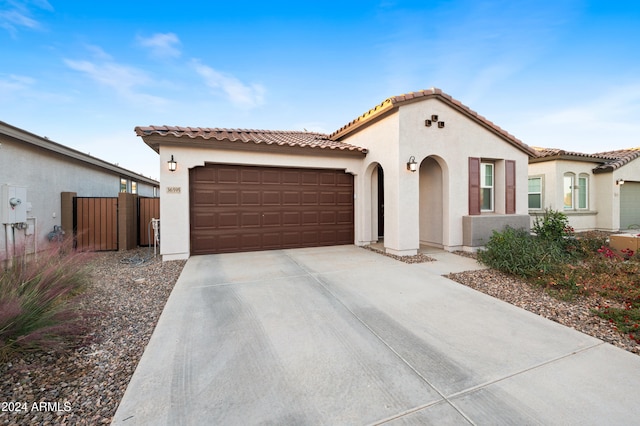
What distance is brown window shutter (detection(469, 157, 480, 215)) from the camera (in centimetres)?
764

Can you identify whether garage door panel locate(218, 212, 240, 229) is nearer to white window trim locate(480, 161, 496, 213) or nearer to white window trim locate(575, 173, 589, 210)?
white window trim locate(480, 161, 496, 213)

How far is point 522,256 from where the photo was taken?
205 inches

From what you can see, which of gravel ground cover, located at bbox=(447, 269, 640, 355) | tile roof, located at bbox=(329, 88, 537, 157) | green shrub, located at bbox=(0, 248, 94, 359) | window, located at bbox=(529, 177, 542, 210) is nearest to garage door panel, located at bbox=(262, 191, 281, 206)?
tile roof, located at bbox=(329, 88, 537, 157)

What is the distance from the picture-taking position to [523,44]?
26.7 feet

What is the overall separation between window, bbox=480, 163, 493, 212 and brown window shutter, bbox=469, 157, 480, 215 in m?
0.70

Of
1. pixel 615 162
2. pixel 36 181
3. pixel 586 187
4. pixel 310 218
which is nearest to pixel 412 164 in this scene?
pixel 310 218

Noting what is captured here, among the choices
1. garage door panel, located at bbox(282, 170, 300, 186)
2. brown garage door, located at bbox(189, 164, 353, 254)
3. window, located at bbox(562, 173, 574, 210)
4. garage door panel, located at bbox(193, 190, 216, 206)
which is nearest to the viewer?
garage door panel, located at bbox(193, 190, 216, 206)

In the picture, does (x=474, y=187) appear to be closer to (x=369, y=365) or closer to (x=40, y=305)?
(x=369, y=365)

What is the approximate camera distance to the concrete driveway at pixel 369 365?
1.78 metres

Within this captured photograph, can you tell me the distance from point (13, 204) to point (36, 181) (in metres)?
4.47

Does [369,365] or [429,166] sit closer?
[369,365]

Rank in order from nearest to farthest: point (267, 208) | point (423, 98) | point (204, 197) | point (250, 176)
Answer: point (423, 98)
point (204, 197)
point (250, 176)
point (267, 208)

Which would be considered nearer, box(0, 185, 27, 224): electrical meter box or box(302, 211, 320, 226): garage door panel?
box(0, 185, 27, 224): electrical meter box

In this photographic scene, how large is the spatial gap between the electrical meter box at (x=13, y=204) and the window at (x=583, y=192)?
18347mm
